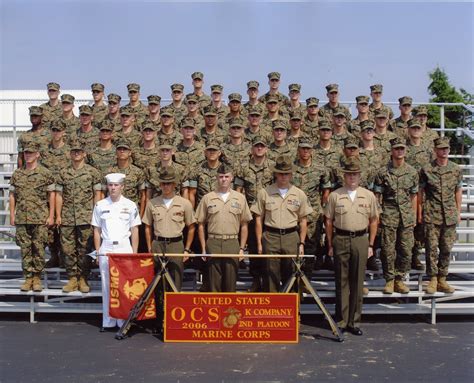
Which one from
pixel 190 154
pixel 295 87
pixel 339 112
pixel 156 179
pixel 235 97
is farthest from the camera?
pixel 295 87

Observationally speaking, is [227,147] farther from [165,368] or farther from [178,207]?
[165,368]

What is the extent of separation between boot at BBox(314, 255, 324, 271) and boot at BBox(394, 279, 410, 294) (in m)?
1.00

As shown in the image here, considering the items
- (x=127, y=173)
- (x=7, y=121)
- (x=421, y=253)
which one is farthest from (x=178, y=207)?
(x=7, y=121)

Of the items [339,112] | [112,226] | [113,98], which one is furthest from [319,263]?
[113,98]

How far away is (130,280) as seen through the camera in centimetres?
662

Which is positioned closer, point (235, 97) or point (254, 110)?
point (254, 110)

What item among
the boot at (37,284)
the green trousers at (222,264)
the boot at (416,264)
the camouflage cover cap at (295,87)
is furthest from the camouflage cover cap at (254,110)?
the boot at (37,284)

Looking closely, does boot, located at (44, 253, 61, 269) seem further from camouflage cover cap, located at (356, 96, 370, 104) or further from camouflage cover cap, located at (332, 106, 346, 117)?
camouflage cover cap, located at (356, 96, 370, 104)

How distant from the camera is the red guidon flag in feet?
21.7

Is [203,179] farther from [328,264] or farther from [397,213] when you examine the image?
→ [397,213]

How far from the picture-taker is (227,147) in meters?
7.77

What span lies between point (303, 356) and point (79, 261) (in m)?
2.97

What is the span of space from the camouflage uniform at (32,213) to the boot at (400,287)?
4.24 meters

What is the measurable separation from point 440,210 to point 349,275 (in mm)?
1395
